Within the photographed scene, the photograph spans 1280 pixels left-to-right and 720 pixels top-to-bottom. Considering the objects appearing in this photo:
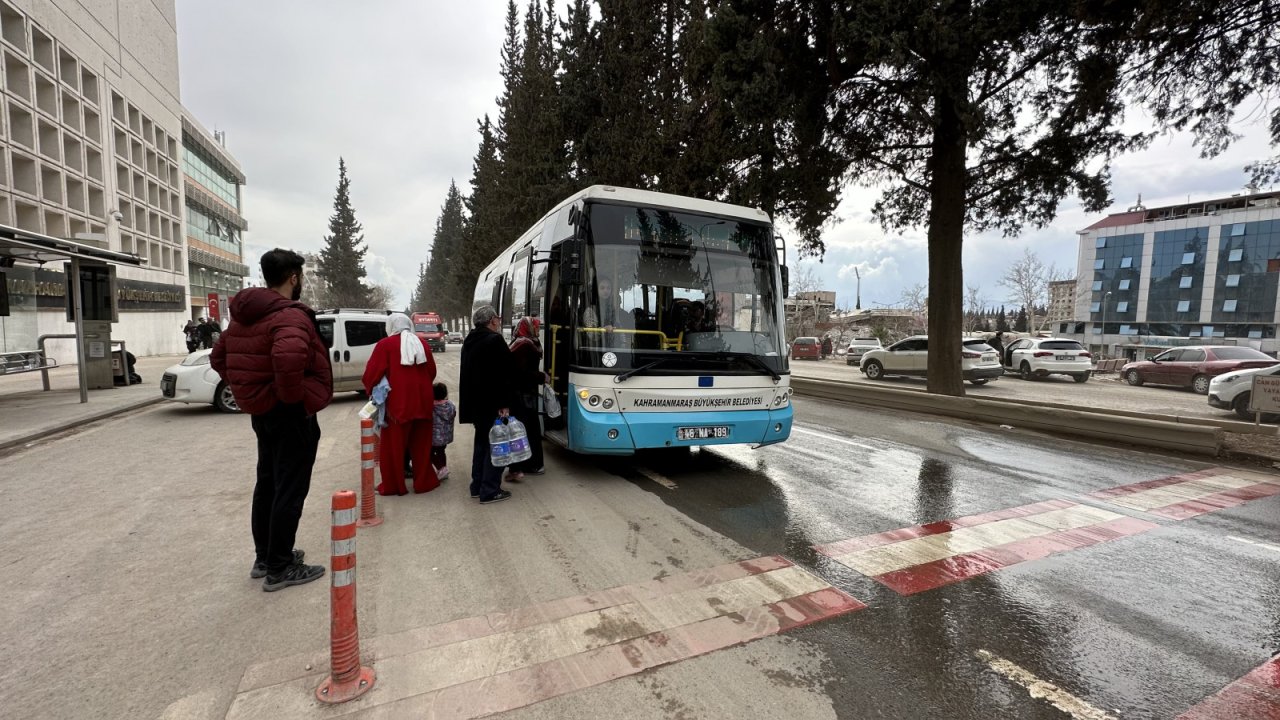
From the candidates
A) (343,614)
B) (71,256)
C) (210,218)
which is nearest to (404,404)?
(343,614)

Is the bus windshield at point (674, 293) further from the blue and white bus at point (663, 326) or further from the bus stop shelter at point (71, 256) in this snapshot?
the bus stop shelter at point (71, 256)

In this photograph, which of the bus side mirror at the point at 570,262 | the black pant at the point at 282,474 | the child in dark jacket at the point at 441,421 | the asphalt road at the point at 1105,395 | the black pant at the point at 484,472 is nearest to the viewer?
the black pant at the point at 282,474

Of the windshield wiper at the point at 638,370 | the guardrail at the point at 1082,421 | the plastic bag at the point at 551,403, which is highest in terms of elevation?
the windshield wiper at the point at 638,370

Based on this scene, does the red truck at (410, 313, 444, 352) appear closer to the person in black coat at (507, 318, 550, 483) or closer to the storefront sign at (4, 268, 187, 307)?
the storefront sign at (4, 268, 187, 307)

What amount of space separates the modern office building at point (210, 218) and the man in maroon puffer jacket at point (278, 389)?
41520 mm

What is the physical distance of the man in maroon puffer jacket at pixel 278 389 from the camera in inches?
135

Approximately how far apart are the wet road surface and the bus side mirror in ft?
8.16

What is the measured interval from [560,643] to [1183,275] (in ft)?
302

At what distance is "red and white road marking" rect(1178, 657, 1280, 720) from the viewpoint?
2500mm

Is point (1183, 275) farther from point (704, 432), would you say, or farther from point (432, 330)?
point (704, 432)

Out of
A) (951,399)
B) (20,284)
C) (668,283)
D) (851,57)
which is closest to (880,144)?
(851,57)

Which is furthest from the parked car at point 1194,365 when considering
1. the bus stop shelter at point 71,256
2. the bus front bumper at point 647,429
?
the bus stop shelter at point 71,256

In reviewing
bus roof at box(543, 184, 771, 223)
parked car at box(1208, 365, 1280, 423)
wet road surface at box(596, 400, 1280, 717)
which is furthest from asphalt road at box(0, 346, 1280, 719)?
parked car at box(1208, 365, 1280, 423)

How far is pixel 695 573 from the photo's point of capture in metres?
3.93
